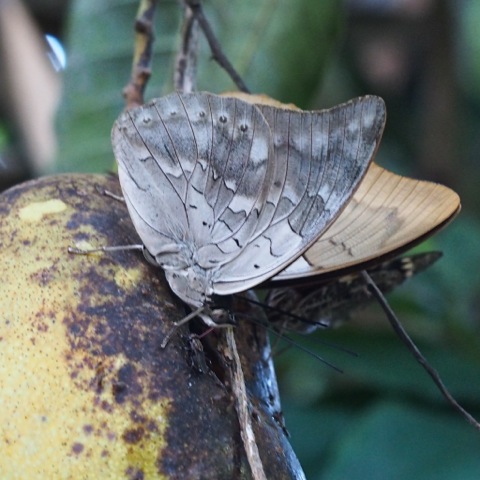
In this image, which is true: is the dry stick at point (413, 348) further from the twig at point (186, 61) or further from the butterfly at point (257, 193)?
the twig at point (186, 61)

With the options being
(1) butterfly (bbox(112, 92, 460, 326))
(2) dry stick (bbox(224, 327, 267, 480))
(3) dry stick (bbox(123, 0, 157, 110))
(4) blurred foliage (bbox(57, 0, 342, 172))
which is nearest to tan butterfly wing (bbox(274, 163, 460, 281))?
(1) butterfly (bbox(112, 92, 460, 326))

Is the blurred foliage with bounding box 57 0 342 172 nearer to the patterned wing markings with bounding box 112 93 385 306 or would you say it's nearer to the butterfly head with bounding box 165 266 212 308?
the patterned wing markings with bounding box 112 93 385 306

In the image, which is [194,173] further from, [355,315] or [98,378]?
[355,315]

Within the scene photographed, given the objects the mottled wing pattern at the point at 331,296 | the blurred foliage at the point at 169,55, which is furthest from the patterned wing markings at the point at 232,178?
the blurred foliage at the point at 169,55

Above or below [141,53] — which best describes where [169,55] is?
below

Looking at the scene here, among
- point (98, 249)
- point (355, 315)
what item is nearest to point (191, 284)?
point (98, 249)
